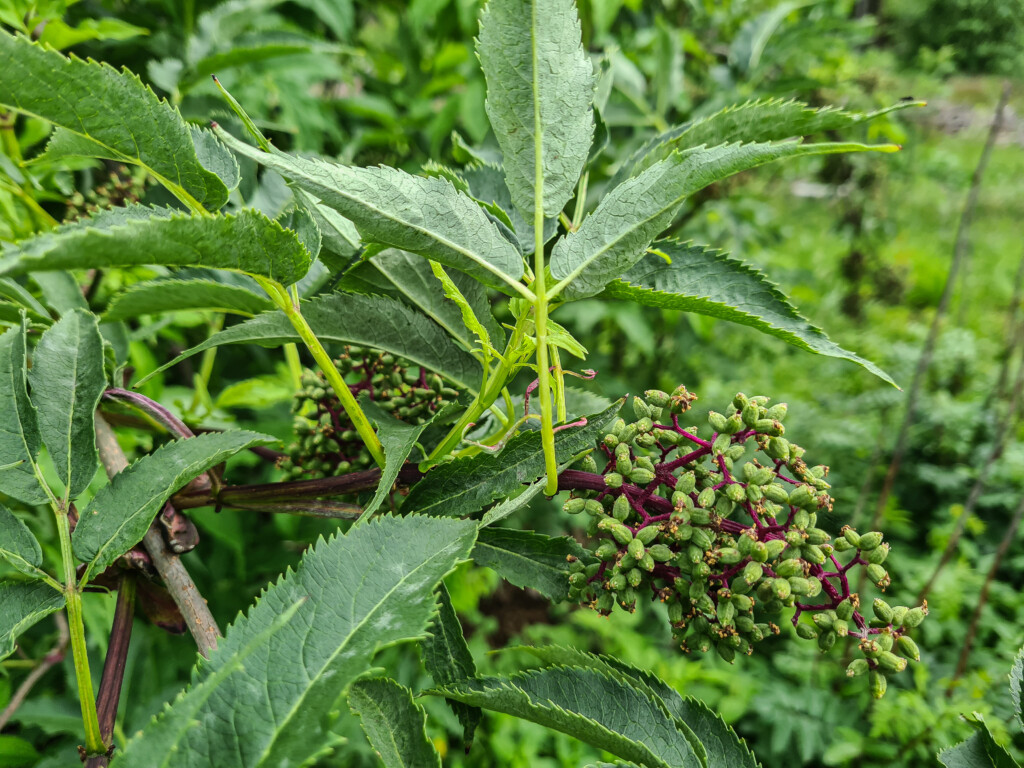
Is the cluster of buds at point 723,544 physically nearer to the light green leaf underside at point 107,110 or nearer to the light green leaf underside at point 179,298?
the light green leaf underside at point 179,298

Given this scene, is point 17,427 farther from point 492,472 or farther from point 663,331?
point 663,331

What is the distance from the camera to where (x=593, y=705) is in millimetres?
840

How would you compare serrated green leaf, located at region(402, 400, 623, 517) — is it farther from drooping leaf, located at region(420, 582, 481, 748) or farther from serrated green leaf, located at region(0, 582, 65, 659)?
serrated green leaf, located at region(0, 582, 65, 659)

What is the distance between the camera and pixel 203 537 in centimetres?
206

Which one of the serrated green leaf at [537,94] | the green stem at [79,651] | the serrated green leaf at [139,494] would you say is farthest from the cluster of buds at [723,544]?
the green stem at [79,651]

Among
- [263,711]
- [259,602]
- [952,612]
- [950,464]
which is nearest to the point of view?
[263,711]

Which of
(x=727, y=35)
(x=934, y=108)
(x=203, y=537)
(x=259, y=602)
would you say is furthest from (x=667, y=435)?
(x=934, y=108)

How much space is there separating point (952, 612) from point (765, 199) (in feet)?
7.35

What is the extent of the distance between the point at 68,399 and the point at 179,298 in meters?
0.27

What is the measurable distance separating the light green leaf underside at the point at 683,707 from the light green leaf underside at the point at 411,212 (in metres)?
0.47

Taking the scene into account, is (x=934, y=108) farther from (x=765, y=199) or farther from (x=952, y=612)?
(x=952, y=612)

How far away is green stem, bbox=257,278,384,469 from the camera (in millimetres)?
785

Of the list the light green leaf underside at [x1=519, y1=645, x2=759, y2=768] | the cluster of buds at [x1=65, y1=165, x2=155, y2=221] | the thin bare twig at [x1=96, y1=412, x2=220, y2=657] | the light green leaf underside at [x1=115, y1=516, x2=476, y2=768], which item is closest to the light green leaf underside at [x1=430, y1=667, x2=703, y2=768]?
the light green leaf underside at [x1=519, y1=645, x2=759, y2=768]

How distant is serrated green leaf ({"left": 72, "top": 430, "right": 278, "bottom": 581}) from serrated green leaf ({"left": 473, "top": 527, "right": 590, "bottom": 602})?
33 cm
